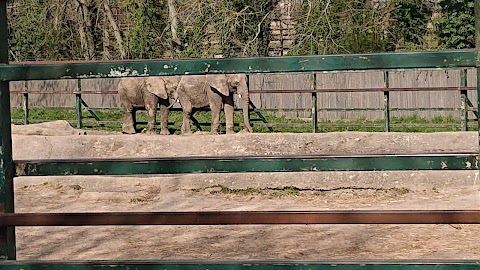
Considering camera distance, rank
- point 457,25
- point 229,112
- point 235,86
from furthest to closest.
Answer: point 457,25 → point 229,112 → point 235,86

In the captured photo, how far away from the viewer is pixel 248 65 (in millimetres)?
2186

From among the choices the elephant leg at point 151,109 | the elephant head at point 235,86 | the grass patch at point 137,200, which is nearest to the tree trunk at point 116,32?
the elephant leg at point 151,109

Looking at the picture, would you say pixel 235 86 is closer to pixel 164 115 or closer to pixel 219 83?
pixel 219 83

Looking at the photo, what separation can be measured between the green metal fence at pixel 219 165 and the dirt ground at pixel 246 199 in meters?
2.11

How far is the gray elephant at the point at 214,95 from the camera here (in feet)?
45.1

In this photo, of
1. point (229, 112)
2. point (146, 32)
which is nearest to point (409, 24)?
point (146, 32)

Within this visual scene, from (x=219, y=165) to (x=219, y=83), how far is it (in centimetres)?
1136

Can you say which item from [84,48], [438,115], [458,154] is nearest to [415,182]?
[458,154]

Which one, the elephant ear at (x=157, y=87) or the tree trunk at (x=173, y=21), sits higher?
the tree trunk at (x=173, y=21)

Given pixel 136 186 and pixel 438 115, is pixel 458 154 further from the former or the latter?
pixel 438 115

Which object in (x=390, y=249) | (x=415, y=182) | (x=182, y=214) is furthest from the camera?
(x=415, y=182)

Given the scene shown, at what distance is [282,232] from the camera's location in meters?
6.07

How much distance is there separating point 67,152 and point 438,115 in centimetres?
779

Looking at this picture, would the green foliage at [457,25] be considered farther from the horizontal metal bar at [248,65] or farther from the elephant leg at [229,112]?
the horizontal metal bar at [248,65]
